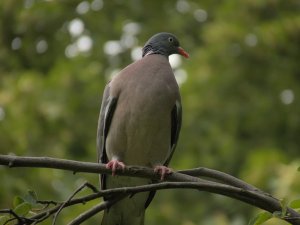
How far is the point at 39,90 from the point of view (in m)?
7.38

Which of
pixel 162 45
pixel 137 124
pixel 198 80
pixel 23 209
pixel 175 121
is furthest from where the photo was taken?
pixel 198 80

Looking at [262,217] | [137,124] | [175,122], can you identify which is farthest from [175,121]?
[262,217]

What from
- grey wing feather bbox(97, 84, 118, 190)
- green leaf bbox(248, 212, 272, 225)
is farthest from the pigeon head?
green leaf bbox(248, 212, 272, 225)

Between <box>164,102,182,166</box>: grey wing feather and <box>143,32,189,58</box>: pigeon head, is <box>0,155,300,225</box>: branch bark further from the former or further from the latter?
<box>143,32,189,58</box>: pigeon head

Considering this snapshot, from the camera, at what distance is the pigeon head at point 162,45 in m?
4.86

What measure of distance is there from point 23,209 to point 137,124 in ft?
5.55

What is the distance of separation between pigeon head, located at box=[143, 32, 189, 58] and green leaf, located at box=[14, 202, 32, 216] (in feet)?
8.44

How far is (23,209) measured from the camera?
2.37 m

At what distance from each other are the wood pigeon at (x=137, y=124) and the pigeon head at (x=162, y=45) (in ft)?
1.79

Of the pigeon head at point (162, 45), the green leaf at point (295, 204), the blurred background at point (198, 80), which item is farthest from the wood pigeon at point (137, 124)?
the blurred background at point (198, 80)

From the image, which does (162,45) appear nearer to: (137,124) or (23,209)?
(137,124)

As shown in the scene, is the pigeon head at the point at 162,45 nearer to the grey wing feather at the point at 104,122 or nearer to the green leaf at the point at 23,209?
the grey wing feather at the point at 104,122

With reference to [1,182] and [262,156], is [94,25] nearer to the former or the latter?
[262,156]

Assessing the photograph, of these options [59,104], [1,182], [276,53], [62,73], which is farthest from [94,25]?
[1,182]
